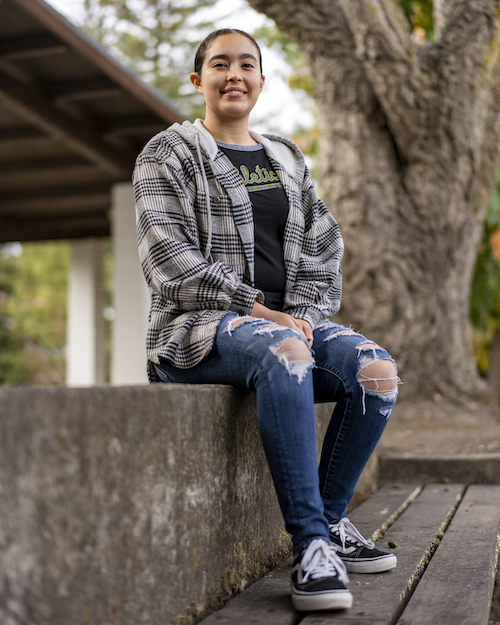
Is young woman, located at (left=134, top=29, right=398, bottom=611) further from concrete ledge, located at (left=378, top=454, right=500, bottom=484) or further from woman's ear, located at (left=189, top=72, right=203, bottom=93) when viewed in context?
concrete ledge, located at (left=378, top=454, right=500, bottom=484)

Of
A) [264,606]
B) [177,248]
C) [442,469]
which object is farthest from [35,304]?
[264,606]

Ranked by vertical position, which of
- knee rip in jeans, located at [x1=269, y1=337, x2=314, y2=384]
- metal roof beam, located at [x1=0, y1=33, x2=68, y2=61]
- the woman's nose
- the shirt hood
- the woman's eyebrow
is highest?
metal roof beam, located at [x1=0, y1=33, x2=68, y2=61]

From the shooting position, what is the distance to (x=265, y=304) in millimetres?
2359

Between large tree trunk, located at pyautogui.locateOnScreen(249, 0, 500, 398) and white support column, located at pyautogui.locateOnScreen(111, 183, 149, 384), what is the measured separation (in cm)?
303

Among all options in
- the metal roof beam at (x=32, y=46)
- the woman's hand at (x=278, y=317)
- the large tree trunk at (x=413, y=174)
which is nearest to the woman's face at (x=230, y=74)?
the woman's hand at (x=278, y=317)

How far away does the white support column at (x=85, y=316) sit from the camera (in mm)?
11039

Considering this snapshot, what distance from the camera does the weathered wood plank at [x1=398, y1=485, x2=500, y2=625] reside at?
1.73m

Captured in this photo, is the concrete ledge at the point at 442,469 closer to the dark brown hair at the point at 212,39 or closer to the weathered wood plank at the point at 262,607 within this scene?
the weathered wood plank at the point at 262,607

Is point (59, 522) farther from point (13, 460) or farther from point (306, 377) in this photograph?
point (306, 377)

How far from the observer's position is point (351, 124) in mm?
5230

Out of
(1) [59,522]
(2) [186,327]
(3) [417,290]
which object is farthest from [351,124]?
(1) [59,522]

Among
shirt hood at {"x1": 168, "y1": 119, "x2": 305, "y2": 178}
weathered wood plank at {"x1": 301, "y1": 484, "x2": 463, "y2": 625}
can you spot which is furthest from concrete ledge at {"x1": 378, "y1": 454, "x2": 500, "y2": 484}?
shirt hood at {"x1": 168, "y1": 119, "x2": 305, "y2": 178}

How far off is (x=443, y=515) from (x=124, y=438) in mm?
1879

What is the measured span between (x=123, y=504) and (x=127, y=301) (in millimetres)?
6400
